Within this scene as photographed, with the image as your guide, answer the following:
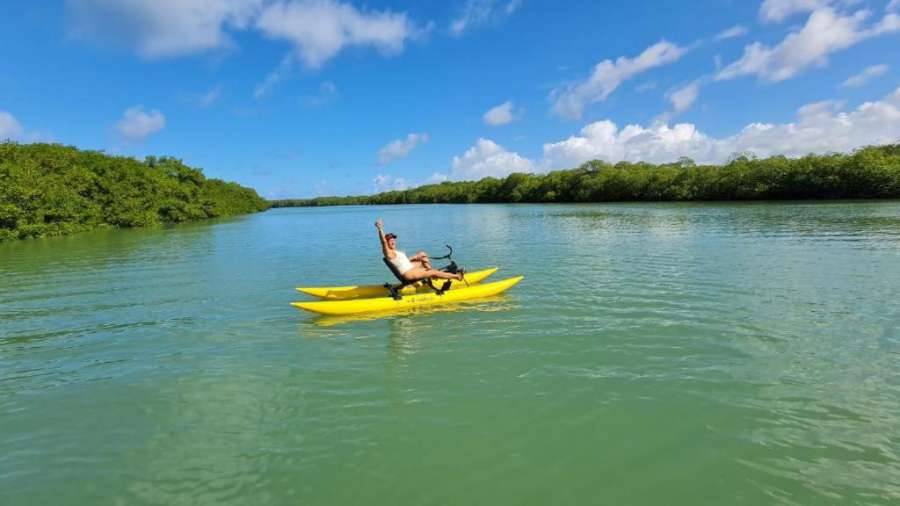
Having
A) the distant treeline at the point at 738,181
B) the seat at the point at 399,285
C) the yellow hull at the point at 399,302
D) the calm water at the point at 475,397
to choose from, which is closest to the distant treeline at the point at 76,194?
the calm water at the point at 475,397

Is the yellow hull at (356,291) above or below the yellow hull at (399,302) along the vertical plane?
above

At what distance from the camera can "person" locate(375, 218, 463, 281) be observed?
1148 centimetres

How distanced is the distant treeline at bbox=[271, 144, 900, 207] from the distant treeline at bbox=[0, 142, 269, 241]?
7114 cm

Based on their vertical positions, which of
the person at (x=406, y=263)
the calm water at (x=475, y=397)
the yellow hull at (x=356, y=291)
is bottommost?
the calm water at (x=475, y=397)

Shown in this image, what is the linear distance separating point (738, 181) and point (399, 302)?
73.4 meters

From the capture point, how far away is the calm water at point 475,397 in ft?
16.2

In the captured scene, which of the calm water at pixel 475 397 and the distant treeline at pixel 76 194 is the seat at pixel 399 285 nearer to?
the calm water at pixel 475 397

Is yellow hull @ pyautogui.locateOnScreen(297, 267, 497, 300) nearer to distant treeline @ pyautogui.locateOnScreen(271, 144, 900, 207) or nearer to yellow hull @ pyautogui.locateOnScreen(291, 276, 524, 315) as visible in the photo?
yellow hull @ pyautogui.locateOnScreen(291, 276, 524, 315)

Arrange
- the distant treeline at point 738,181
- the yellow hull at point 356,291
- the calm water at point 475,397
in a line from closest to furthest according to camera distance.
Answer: the calm water at point 475,397 → the yellow hull at point 356,291 → the distant treeline at point 738,181

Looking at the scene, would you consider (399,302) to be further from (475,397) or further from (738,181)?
(738,181)

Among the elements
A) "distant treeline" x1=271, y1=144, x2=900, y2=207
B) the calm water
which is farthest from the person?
"distant treeline" x1=271, y1=144, x2=900, y2=207

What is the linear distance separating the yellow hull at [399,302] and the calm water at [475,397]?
1.67ft

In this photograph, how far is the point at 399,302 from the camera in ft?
38.1

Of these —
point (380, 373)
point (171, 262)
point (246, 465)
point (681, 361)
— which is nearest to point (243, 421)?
point (246, 465)
